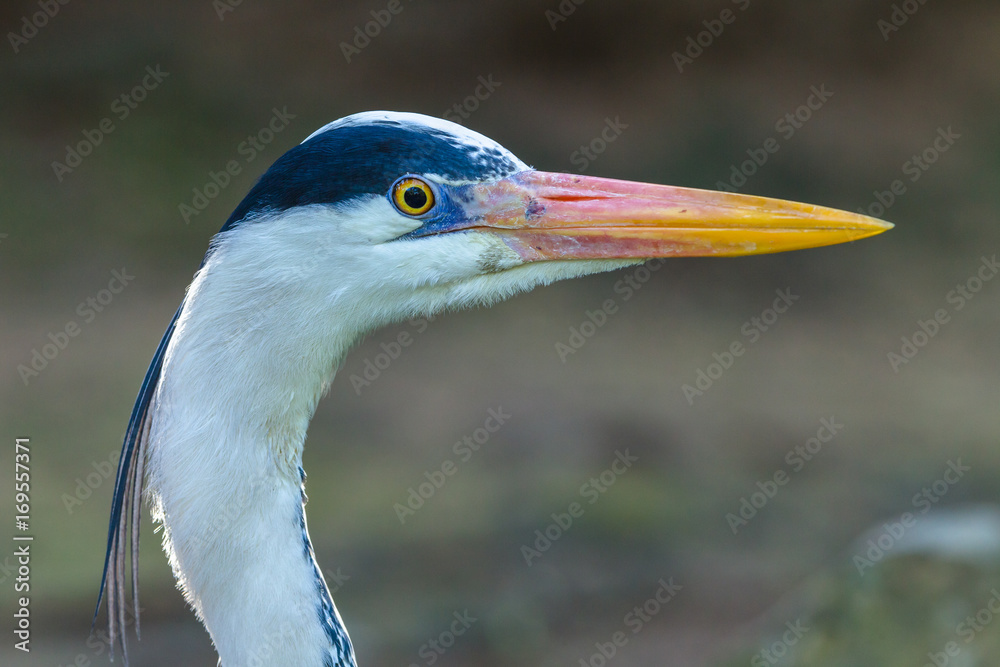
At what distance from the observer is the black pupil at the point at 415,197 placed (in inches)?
76.5

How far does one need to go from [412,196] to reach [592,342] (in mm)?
→ 4877

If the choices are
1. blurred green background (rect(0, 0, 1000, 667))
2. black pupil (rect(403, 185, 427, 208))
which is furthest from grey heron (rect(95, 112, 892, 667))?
blurred green background (rect(0, 0, 1000, 667))

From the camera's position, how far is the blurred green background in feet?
15.5

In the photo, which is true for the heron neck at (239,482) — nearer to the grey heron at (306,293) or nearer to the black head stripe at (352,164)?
the grey heron at (306,293)

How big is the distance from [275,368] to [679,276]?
5.69 metres

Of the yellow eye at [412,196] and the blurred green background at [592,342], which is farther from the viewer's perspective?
the blurred green background at [592,342]

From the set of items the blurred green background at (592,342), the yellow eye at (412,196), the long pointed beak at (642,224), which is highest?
the long pointed beak at (642,224)

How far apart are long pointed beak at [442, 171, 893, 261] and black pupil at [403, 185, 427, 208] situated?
99 millimetres

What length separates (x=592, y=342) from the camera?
675cm

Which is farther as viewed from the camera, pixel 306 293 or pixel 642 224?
pixel 642 224

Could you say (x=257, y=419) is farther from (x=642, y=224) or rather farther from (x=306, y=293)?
(x=642, y=224)

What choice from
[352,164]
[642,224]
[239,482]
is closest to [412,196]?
[352,164]

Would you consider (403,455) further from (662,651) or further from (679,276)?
(679,276)

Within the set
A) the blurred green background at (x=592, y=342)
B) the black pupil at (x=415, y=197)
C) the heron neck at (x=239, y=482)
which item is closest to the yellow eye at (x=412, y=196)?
the black pupil at (x=415, y=197)
